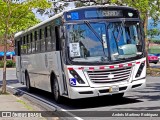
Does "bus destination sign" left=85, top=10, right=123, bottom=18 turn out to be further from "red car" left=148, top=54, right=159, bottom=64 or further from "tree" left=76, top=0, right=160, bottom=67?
"red car" left=148, top=54, right=159, bottom=64

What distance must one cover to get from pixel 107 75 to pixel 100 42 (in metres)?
1.04

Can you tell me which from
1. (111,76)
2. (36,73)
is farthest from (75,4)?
(111,76)

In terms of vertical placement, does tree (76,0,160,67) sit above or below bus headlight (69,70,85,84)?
above

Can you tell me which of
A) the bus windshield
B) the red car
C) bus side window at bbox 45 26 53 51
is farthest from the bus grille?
the red car

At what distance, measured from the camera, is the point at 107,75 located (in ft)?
38.2

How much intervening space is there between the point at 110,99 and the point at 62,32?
11.7 feet

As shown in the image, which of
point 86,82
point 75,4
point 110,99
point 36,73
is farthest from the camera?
point 75,4

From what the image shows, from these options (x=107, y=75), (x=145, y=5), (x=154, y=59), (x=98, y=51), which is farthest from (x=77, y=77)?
(x=154, y=59)

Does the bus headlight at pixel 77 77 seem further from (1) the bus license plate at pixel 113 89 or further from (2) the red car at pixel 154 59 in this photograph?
(2) the red car at pixel 154 59

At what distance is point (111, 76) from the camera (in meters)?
11.7

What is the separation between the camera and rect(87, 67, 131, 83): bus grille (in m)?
11.6

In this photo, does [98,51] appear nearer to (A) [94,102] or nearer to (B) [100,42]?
(B) [100,42]

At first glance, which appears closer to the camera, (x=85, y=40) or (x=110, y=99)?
(x=85, y=40)

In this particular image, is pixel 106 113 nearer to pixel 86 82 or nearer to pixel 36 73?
pixel 86 82
